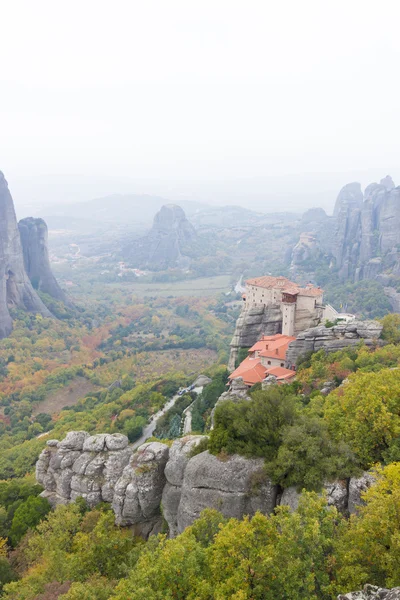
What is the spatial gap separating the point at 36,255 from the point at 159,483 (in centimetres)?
9631

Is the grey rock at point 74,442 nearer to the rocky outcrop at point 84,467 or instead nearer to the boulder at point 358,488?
the rocky outcrop at point 84,467

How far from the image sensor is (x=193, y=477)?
67.0 feet

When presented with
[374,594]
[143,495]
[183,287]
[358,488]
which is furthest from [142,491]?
[183,287]

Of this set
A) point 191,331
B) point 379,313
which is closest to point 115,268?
point 191,331

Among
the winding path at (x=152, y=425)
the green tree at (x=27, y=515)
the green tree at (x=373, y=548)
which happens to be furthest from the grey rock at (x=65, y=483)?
the green tree at (x=373, y=548)

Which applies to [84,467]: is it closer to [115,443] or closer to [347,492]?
[115,443]

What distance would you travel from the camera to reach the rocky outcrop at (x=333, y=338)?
37.7 meters

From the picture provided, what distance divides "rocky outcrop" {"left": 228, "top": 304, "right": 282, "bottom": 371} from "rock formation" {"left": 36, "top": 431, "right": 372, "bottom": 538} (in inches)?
905

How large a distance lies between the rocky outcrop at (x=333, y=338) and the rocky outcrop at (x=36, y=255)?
83.6 metres

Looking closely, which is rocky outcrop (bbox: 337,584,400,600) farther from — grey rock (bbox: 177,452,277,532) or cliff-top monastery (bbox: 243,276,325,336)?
cliff-top monastery (bbox: 243,276,325,336)

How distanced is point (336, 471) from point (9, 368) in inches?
2600

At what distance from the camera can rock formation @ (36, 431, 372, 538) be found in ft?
61.4

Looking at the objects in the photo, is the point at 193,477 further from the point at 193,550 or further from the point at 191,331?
the point at 191,331

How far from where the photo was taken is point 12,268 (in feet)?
309
